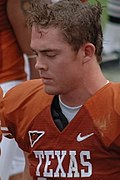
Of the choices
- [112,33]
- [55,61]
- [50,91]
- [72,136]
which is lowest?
[112,33]

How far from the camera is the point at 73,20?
125 inches

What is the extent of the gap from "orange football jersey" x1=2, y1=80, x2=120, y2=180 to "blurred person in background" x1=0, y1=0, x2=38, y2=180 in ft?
3.50

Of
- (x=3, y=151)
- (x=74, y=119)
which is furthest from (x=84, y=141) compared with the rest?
(x=3, y=151)

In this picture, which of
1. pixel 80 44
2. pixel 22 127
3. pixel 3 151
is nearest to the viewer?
pixel 80 44

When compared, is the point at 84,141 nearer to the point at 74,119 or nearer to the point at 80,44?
the point at 74,119

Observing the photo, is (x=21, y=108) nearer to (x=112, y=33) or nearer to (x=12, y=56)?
(x=12, y=56)

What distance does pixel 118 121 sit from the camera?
321 cm

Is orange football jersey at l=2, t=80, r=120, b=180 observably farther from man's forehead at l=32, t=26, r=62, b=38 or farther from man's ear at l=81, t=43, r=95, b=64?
man's forehead at l=32, t=26, r=62, b=38

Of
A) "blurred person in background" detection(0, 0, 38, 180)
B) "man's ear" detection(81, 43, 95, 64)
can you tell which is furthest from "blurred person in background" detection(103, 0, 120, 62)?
"man's ear" detection(81, 43, 95, 64)

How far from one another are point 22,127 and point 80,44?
0.47 m

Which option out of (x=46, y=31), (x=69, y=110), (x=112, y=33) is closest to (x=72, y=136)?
(x=69, y=110)

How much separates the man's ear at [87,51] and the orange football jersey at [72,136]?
143 millimetres

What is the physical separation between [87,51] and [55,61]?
132 mm

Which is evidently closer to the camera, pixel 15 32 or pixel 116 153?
pixel 116 153
